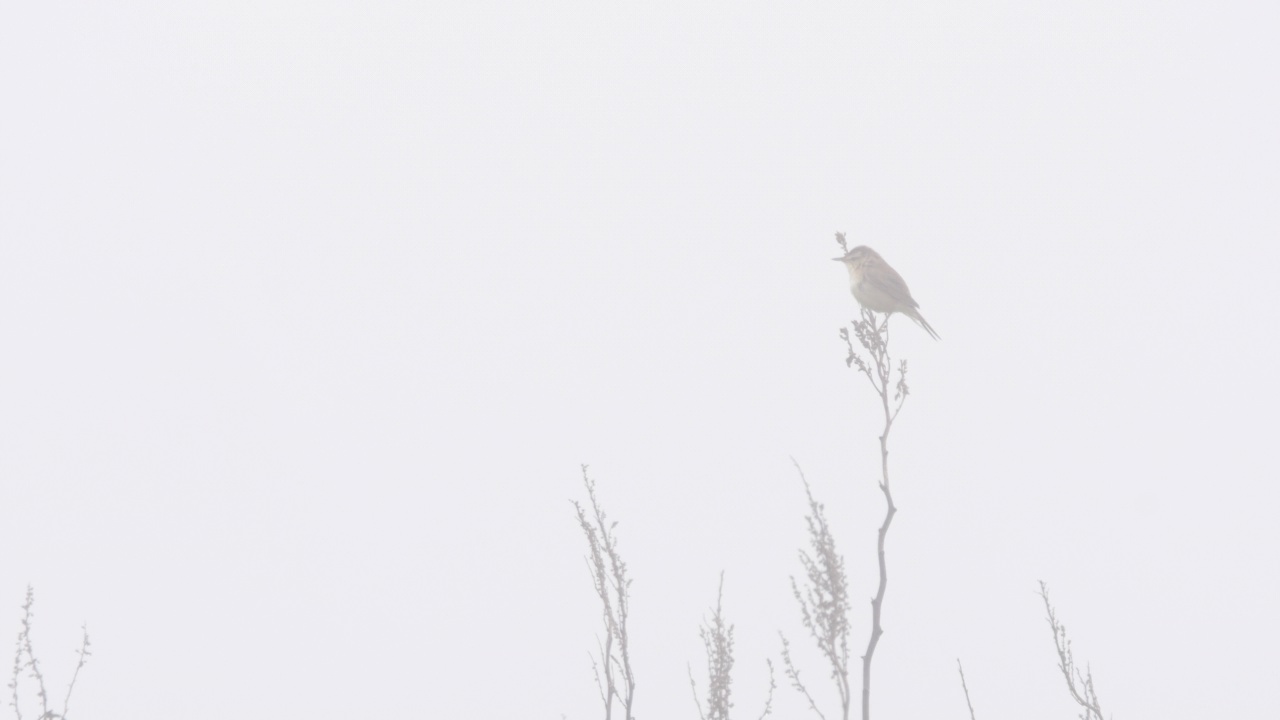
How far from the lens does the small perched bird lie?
9.52m

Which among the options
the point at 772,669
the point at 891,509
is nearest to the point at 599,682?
the point at 772,669

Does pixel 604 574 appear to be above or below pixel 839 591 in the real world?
above

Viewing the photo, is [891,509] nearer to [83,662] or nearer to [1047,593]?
[1047,593]

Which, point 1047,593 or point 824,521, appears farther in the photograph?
point 1047,593

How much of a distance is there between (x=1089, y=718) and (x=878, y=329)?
1.86m

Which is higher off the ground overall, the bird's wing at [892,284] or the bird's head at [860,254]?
the bird's head at [860,254]

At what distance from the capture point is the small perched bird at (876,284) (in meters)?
9.52

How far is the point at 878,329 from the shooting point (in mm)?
5285

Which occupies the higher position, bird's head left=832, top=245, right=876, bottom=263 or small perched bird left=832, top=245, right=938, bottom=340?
bird's head left=832, top=245, right=876, bottom=263

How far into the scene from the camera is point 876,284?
375 inches

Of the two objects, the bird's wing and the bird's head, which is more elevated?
the bird's head

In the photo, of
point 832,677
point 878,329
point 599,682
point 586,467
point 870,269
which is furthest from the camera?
point 870,269

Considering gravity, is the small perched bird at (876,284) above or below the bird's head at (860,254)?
below

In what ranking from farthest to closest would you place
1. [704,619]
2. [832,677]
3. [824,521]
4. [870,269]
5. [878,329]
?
[870,269], [878,329], [704,619], [824,521], [832,677]
